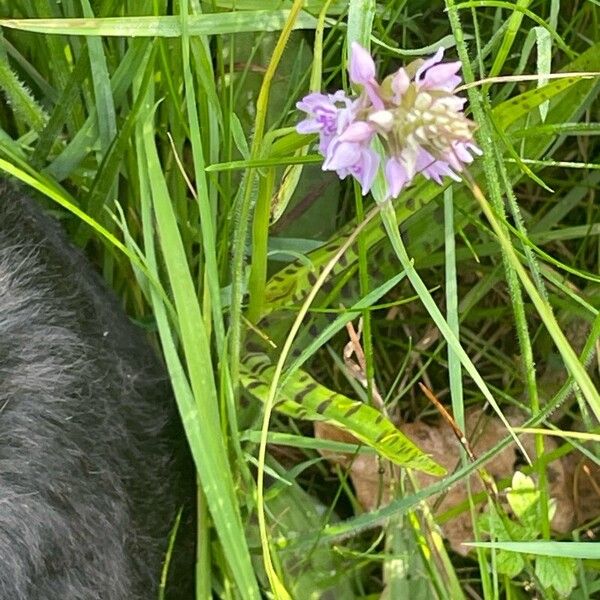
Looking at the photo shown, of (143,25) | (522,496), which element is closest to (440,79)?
(143,25)

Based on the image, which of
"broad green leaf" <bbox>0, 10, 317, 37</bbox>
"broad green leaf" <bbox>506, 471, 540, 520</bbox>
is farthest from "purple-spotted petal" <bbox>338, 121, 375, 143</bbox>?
"broad green leaf" <bbox>506, 471, 540, 520</bbox>

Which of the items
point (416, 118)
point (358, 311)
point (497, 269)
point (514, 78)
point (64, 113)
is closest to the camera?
point (416, 118)

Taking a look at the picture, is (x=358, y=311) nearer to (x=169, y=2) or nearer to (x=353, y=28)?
(x=353, y=28)

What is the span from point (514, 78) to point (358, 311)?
0.26 m

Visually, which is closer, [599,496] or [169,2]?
[169,2]

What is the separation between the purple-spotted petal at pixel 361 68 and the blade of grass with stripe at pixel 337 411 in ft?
1.26

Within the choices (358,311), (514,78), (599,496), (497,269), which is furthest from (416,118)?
(599,496)

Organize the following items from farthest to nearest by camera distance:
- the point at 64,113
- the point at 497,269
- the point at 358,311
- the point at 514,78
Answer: the point at 497,269
the point at 64,113
the point at 358,311
the point at 514,78

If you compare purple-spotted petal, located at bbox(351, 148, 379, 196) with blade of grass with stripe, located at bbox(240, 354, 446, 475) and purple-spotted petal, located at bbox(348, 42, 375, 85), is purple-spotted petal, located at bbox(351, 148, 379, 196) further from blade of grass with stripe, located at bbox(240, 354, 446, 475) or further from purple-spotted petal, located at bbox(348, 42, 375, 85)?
blade of grass with stripe, located at bbox(240, 354, 446, 475)

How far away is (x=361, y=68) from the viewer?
0.64 m

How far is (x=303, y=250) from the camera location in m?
1.12

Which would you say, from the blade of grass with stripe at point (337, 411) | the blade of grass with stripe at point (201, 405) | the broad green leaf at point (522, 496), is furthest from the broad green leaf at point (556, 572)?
the blade of grass with stripe at point (201, 405)

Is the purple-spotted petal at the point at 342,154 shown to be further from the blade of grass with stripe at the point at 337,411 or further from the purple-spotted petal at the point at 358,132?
the blade of grass with stripe at the point at 337,411

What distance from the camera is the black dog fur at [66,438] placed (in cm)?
84
